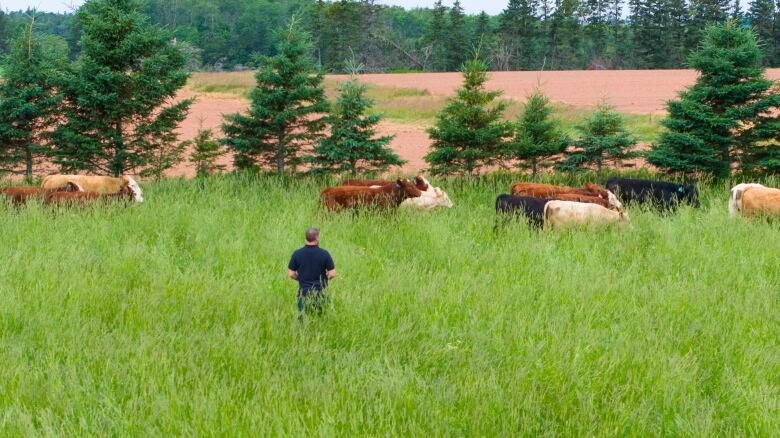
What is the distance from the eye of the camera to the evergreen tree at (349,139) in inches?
638

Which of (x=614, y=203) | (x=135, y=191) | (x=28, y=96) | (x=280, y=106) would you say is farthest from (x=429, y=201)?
(x=28, y=96)

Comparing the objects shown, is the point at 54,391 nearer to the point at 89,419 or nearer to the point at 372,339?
the point at 89,419

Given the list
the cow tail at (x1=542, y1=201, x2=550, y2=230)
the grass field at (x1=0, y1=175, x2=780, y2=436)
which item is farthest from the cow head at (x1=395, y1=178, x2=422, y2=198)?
the cow tail at (x1=542, y1=201, x2=550, y2=230)

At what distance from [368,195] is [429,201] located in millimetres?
1367

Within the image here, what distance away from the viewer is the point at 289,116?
16.0m

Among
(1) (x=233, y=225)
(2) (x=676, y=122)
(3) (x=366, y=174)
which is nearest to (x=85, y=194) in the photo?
(1) (x=233, y=225)

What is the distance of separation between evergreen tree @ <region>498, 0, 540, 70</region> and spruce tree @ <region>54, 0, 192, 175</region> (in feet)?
221

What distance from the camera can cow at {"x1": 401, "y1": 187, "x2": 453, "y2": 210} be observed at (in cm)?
1231

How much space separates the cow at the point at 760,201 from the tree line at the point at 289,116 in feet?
13.3

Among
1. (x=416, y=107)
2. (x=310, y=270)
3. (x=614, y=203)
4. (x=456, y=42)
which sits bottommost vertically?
(x=614, y=203)

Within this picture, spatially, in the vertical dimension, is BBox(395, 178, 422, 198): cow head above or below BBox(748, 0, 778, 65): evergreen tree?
below

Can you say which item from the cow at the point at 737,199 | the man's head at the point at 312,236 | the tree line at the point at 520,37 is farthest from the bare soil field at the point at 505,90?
the man's head at the point at 312,236

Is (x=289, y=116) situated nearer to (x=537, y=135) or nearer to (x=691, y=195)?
(x=537, y=135)

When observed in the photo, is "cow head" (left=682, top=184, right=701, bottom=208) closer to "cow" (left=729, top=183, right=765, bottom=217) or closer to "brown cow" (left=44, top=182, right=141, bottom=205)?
"cow" (left=729, top=183, right=765, bottom=217)
